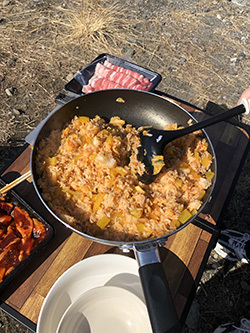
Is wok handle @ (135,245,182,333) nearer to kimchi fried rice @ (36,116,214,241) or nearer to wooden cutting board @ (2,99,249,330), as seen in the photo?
kimchi fried rice @ (36,116,214,241)

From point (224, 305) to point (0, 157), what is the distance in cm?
367

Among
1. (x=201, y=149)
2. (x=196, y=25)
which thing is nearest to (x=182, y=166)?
(x=201, y=149)

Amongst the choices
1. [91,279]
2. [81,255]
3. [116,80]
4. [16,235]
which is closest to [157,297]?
[91,279]

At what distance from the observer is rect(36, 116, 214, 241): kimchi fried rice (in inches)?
85.6

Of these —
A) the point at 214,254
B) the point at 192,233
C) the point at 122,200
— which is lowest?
the point at 214,254

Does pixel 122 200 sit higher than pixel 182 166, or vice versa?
pixel 182 166

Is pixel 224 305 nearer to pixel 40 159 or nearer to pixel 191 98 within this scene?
pixel 40 159

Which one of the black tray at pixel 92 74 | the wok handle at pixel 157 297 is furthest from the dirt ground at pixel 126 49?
the wok handle at pixel 157 297

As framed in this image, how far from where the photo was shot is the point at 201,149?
2.52 m

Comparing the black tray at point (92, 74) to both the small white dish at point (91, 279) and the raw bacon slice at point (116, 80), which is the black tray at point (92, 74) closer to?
the raw bacon slice at point (116, 80)

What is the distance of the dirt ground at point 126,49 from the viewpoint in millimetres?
4980

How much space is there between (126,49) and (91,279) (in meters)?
5.21

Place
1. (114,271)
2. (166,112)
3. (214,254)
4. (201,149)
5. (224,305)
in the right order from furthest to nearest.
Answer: (214,254) < (224,305) < (166,112) < (201,149) < (114,271)

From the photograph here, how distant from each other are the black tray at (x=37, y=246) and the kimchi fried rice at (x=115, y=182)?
0.24 m
